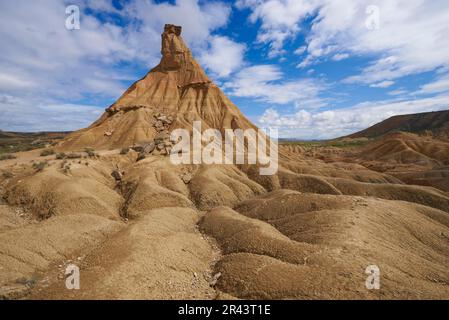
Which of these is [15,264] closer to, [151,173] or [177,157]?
[151,173]

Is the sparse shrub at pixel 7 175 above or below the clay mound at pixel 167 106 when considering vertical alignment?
below

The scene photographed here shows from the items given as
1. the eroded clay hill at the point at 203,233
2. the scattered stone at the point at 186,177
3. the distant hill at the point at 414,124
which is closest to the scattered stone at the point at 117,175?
the eroded clay hill at the point at 203,233

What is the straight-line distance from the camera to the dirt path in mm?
9133

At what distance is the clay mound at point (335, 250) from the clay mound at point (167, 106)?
2796 centimetres

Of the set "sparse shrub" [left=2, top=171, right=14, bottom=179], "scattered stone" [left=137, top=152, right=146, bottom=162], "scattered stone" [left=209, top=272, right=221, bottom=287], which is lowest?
"scattered stone" [left=209, top=272, right=221, bottom=287]

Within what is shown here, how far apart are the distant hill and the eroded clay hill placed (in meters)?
98.4

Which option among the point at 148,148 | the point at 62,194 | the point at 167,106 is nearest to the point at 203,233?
the point at 62,194

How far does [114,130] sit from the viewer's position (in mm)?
43188

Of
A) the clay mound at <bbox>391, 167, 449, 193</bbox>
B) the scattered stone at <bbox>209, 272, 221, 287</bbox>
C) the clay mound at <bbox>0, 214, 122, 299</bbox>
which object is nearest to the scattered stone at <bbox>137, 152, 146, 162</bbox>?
the clay mound at <bbox>0, 214, 122, 299</bbox>

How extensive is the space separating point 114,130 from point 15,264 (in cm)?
3463

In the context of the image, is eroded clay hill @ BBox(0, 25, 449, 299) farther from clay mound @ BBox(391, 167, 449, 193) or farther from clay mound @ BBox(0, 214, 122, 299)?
clay mound @ BBox(391, 167, 449, 193)

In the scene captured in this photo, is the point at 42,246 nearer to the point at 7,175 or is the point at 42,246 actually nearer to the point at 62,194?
the point at 62,194

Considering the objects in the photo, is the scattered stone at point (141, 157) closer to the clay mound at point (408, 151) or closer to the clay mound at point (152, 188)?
the clay mound at point (152, 188)

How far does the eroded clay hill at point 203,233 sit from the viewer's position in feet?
31.6
